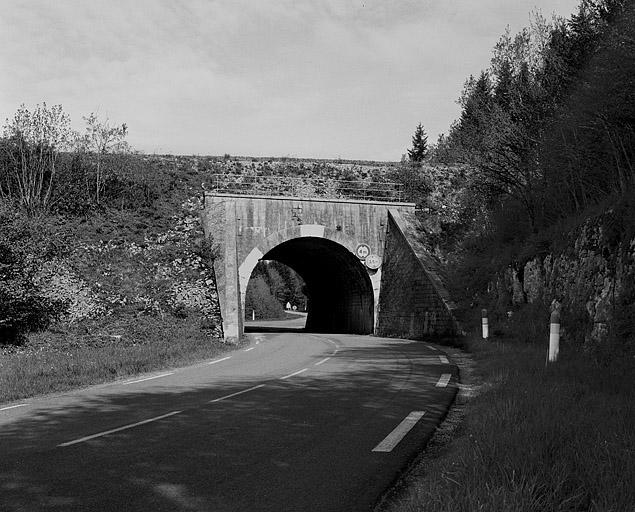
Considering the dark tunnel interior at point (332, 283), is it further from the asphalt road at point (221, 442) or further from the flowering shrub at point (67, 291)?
the asphalt road at point (221, 442)

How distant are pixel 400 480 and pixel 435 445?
1.33 m

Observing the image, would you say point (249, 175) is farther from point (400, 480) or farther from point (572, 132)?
point (400, 480)

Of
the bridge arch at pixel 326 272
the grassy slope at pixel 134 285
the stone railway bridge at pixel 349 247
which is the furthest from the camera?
the bridge arch at pixel 326 272

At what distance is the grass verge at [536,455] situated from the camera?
3.58 meters

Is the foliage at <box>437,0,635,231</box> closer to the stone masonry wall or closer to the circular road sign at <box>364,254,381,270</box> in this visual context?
the stone masonry wall

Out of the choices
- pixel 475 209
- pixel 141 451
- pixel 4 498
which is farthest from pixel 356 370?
pixel 475 209

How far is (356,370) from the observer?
1283 cm

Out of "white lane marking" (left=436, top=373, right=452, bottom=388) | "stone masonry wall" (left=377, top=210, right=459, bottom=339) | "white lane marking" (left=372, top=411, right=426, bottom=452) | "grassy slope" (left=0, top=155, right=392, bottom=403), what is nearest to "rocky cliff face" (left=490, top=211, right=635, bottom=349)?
"white lane marking" (left=436, top=373, right=452, bottom=388)

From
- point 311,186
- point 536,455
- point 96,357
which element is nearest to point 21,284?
point 96,357

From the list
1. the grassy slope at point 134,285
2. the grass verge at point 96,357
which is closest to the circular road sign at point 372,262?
the grassy slope at point 134,285

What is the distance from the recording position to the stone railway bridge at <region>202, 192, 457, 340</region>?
2736 cm

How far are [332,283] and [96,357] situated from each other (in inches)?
954

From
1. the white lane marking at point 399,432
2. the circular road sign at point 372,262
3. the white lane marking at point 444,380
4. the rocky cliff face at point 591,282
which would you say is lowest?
the white lane marking at point 444,380

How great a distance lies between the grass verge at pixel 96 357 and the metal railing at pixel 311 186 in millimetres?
11966
